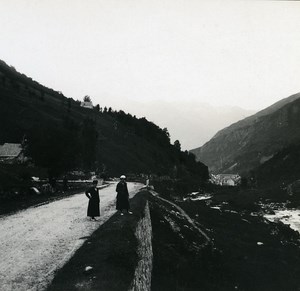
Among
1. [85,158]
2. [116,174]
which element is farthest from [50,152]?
[116,174]

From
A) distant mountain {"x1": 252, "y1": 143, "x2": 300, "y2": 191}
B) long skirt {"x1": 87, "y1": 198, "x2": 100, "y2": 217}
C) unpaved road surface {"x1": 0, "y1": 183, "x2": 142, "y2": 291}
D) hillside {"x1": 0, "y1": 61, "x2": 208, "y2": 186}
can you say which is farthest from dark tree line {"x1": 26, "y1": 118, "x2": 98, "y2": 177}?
distant mountain {"x1": 252, "y1": 143, "x2": 300, "y2": 191}

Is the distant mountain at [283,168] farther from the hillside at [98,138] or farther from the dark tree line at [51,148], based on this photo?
the dark tree line at [51,148]

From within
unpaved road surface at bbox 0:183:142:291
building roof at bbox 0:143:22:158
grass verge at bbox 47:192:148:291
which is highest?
building roof at bbox 0:143:22:158

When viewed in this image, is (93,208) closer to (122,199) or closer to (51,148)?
(122,199)

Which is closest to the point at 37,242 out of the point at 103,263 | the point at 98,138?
the point at 103,263

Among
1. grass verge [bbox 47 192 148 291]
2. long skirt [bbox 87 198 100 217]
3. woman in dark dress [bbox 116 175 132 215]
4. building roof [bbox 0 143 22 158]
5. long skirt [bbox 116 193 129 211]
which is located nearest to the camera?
grass verge [bbox 47 192 148 291]

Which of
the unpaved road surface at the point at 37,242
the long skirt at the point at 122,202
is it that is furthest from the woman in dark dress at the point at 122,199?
the unpaved road surface at the point at 37,242

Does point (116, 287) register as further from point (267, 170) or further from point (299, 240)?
point (267, 170)

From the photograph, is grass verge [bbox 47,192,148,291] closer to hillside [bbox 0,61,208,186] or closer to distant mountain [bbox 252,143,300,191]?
hillside [bbox 0,61,208,186]

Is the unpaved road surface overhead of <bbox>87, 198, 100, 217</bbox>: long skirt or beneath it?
beneath

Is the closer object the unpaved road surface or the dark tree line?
the unpaved road surface
